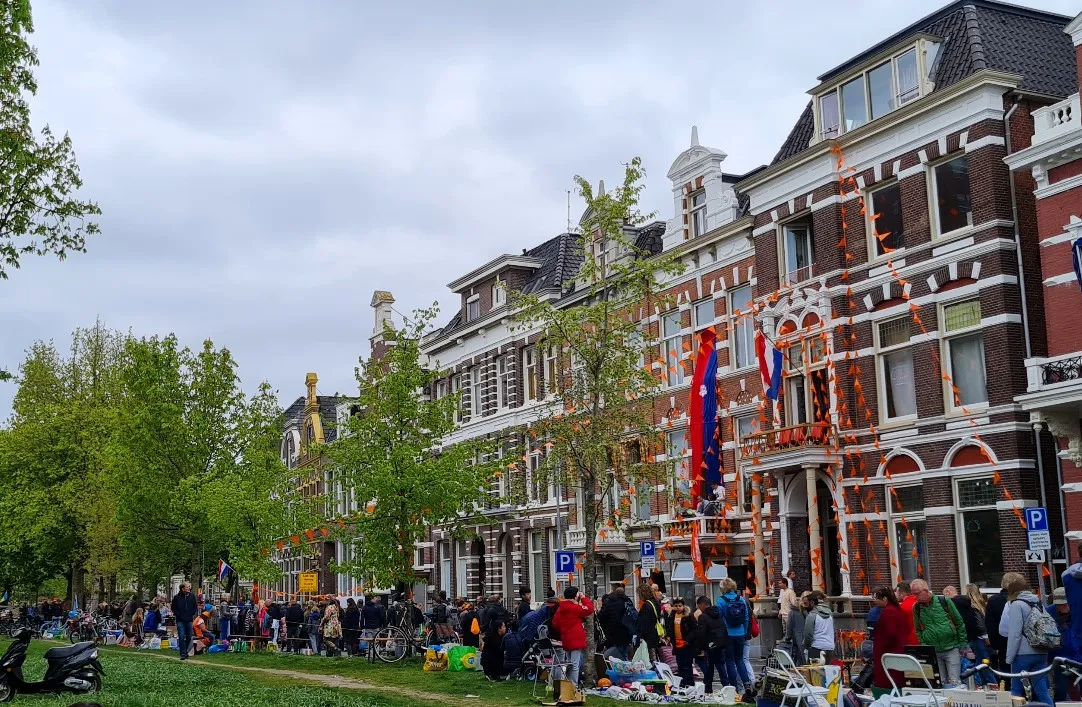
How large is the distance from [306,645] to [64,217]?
1671 centimetres

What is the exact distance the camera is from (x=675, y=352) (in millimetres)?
37344

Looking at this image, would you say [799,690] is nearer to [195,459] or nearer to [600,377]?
[600,377]

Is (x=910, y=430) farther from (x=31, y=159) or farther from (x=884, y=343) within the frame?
(x=31, y=159)

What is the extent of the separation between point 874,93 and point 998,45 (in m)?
3.00

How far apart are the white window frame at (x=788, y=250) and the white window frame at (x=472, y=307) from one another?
69.1 ft

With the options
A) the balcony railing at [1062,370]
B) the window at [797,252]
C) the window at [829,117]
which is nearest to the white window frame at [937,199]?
the window at [829,117]

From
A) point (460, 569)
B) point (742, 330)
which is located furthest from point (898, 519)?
point (460, 569)

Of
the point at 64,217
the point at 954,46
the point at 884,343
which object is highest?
the point at 954,46

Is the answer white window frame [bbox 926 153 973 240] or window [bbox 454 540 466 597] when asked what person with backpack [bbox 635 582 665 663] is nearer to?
white window frame [bbox 926 153 973 240]

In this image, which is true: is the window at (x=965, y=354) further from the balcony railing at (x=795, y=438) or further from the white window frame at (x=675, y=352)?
the white window frame at (x=675, y=352)

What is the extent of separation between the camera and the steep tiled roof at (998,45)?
2738cm

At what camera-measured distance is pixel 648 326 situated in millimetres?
38812

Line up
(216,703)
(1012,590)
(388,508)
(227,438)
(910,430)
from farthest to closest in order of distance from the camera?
(227,438), (388,508), (910,430), (216,703), (1012,590)

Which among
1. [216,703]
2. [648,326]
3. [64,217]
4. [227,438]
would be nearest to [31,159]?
[64,217]
